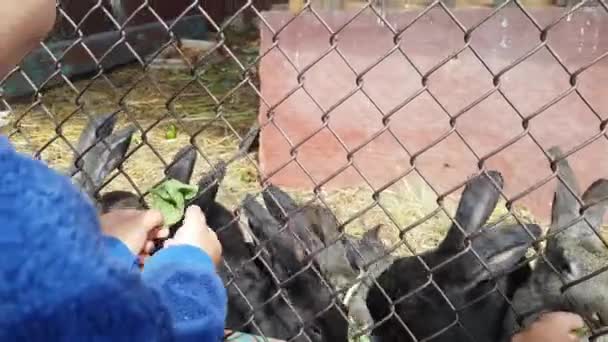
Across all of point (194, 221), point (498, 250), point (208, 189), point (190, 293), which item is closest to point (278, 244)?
point (208, 189)

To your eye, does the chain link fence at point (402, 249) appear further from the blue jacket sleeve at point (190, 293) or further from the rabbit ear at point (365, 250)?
the blue jacket sleeve at point (190, 293)

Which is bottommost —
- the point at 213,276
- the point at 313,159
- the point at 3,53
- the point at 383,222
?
the point at 383,222

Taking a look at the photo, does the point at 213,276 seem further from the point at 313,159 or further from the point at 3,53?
the point at 313,159

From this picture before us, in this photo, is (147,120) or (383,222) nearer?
(383,222)

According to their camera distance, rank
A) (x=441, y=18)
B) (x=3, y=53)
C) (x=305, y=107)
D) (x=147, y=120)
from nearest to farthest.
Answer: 1. (x=3, y=53)
2. (x=441, y=18)
3. (x=305, y=107)
4. (x=147, y=120)

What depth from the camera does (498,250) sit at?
273 cm

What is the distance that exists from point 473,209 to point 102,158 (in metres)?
1.47

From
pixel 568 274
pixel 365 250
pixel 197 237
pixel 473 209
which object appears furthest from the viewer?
pixel 365 250

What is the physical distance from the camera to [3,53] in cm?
131

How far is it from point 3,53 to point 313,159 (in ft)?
11.3

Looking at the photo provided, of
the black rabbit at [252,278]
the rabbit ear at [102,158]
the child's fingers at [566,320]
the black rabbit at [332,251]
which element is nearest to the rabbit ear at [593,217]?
the child's fingers at [566,320]

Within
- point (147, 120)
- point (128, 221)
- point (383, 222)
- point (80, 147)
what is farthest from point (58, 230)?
point (147, 120)

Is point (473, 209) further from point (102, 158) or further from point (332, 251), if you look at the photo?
point (102, 158)

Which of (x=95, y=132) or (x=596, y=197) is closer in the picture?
(x=596, y=197)
